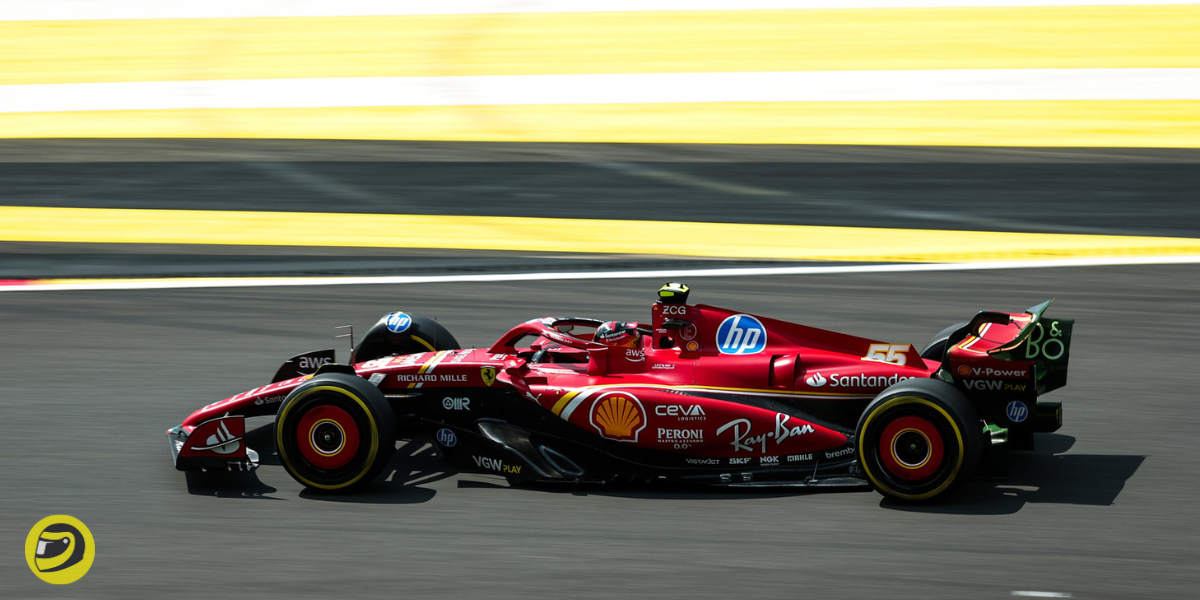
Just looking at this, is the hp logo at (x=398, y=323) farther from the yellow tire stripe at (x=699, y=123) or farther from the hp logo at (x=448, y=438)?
the yellow tire stripe at (x=699, y=123)

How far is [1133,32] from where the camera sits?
17562mm

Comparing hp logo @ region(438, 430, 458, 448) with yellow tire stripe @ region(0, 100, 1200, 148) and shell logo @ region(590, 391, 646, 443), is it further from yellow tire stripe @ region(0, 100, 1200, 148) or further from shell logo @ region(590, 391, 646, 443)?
yellow tire stripe @ region(0, 100, 1200, 148)

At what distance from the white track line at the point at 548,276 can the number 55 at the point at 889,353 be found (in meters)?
4.08

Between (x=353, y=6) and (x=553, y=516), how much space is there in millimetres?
16254

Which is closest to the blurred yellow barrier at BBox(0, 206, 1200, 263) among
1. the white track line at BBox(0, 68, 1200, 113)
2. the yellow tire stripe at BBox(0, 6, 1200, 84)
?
the white track line at BBox(0, 68, 1200, 113)

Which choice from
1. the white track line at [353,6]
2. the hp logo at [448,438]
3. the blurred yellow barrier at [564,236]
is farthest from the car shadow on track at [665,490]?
the white track line at [353,6]

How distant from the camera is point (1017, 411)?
19.3ft

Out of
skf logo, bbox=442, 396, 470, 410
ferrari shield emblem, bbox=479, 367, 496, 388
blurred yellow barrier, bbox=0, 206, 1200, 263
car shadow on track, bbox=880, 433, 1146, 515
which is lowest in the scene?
car shadow on track, bbox=880, 433, 1146, 515

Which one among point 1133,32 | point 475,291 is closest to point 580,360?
point 475,291

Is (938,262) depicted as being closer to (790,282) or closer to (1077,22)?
(790,282)

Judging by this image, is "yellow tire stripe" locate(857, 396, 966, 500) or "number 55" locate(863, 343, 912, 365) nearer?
"yellow tire stripe" locate(857, 396, 966, 500)

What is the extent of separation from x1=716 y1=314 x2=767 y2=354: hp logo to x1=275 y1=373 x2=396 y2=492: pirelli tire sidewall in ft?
5.14

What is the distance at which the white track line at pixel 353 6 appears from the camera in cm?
1927

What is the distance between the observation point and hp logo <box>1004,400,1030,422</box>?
5.87 m
